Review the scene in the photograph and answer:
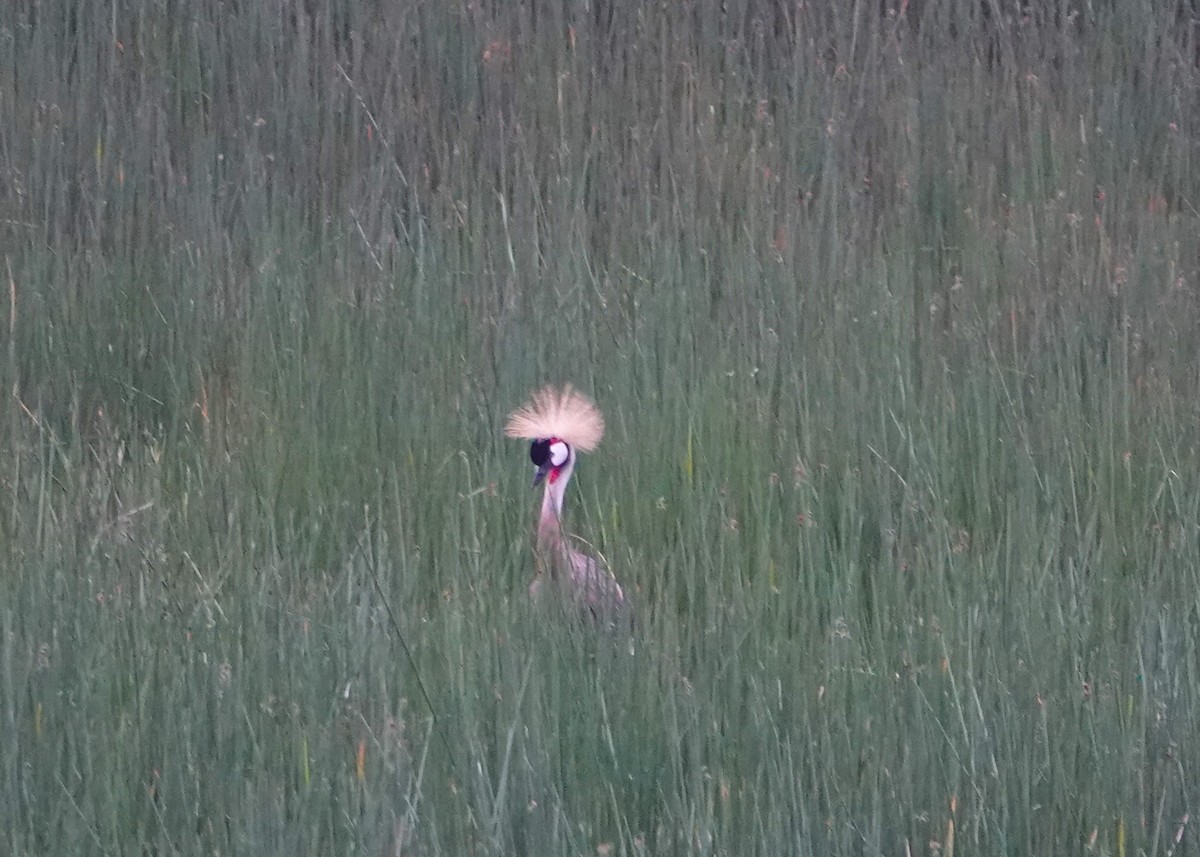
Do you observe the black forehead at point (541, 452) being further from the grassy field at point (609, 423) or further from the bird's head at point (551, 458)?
the grassy field at point (609, 423)

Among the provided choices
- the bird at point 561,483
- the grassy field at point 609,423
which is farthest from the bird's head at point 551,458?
the grassy field at point 609,423

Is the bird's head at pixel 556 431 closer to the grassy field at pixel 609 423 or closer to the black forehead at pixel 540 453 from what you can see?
the black forehead at pixel 540 453

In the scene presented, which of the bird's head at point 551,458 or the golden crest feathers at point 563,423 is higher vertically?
the golden crest feathers at point 563,423

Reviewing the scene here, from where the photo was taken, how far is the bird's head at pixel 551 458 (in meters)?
3.42

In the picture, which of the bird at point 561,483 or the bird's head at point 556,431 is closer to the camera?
the bird at point 561,483

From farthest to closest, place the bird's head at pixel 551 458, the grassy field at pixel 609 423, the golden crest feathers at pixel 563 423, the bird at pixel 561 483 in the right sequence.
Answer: the golden crest feathers at pixel 563 423 < the bird's head at pixel 551 458 < the bird at pixel 561 483 < the grassy field at pixel 609 423

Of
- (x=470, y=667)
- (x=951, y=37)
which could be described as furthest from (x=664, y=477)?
(x=951, y=37)

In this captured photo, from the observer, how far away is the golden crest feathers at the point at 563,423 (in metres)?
3.54

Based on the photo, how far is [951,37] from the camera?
5812mm

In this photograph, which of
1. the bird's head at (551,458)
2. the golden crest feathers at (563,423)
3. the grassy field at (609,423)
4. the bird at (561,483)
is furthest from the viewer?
the golden crest feathers at (563,423)

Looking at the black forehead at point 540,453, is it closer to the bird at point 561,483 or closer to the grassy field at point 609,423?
the bird at point 561,483

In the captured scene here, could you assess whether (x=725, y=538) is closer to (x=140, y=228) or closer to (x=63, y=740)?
(x=63, y=740)

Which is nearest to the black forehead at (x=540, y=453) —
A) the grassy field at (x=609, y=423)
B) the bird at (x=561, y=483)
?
the bird at (x=561, y=483)

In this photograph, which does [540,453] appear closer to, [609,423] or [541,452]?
[541,452]
